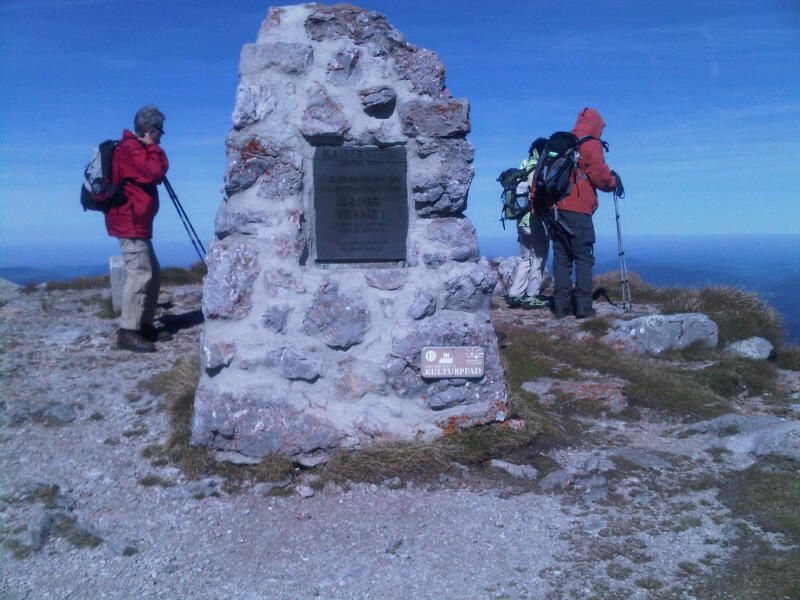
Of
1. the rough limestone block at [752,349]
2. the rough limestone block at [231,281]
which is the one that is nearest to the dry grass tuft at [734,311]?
the rough limestone block at [752,349]

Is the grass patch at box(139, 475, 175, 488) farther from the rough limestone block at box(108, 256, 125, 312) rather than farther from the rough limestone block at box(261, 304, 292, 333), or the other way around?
the rough limestone block at box(108, 256, 125, 312)

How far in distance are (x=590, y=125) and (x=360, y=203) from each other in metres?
4.81

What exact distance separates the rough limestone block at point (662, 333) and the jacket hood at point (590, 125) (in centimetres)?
240

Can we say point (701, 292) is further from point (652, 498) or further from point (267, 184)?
point (267, 184)

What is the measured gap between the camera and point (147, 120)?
7.55m

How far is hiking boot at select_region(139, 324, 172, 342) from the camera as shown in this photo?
848cm

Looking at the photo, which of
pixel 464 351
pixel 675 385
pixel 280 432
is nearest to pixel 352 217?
pixel 464 351

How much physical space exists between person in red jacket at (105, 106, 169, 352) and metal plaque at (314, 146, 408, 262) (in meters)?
2.91

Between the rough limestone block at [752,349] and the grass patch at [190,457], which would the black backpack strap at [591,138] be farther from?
the grass patch at [190,457]

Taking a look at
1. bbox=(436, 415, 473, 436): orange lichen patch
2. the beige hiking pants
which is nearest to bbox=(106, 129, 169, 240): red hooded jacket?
the beige hiking pants

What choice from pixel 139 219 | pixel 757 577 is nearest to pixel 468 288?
pixel 757 577

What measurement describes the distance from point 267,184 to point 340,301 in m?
1.00

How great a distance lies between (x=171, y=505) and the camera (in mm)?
4738

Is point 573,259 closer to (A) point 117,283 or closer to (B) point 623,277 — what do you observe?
(B) point 623,277
